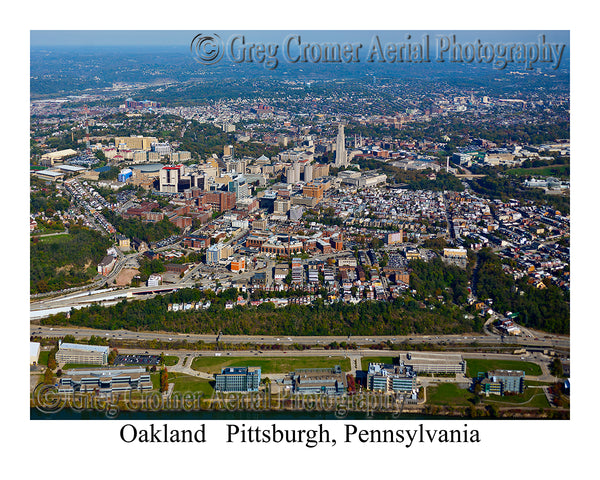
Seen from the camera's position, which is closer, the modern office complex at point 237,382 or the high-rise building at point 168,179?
the modern office complex at point 237,382

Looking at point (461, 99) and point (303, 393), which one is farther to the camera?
point (461, 99)

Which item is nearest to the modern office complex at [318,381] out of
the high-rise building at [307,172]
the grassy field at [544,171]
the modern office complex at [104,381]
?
the modern office complex at [104,381]

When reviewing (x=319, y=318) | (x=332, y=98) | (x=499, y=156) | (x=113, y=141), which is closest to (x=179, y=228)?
(x=319, y=318)

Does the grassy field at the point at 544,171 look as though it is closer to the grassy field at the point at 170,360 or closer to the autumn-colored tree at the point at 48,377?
the grassy field at the point at 170,360

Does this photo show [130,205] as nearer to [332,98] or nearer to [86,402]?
[86,402]

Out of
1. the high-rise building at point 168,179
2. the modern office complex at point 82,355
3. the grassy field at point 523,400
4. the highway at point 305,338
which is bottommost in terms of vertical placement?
the grassy field at point 523,400

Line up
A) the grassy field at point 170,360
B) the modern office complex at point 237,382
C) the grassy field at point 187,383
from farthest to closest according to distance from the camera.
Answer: the grassy field at point 170,360 → the grassy field at point 187,383 → the modern office complex at point 237,382
